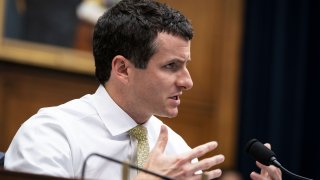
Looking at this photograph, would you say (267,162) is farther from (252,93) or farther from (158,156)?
(252,93)

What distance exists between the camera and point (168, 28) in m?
2.66

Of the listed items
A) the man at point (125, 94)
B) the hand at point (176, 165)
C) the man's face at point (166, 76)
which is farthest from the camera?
the man's face at point (166, 76)

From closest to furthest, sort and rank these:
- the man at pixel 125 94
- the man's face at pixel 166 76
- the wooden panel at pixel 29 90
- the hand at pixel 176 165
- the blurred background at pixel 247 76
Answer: the hand at pixel 176 165
the man at pixel 125 94
the man's face at pixel 166 76
the wooden panel at pixel 29 90
the blurred background at pixel 247 76

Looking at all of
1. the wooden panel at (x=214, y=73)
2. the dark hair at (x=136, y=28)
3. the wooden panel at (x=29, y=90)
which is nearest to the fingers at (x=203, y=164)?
the dark hair at (x=136, y=28)

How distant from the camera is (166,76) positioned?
262 cm

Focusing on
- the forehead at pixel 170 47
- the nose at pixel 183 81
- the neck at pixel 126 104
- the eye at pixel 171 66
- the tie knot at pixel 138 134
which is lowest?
the tie knot at pixel 138 134

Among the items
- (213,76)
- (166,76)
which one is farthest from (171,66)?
(213,76)

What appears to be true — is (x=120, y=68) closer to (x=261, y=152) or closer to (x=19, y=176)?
(x=261, y=152)

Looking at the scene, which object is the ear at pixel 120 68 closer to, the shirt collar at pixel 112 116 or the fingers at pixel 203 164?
the shirt collar at pixel 112 116

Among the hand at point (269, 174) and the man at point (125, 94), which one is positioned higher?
the man at point (125, 94)

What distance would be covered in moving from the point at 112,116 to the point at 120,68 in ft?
0.63

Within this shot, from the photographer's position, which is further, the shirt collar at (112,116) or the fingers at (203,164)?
the shirt collar at (112,116)

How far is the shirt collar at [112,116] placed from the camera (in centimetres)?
265

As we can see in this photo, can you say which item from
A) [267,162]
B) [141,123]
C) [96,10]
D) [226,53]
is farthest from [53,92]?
[267,162]
